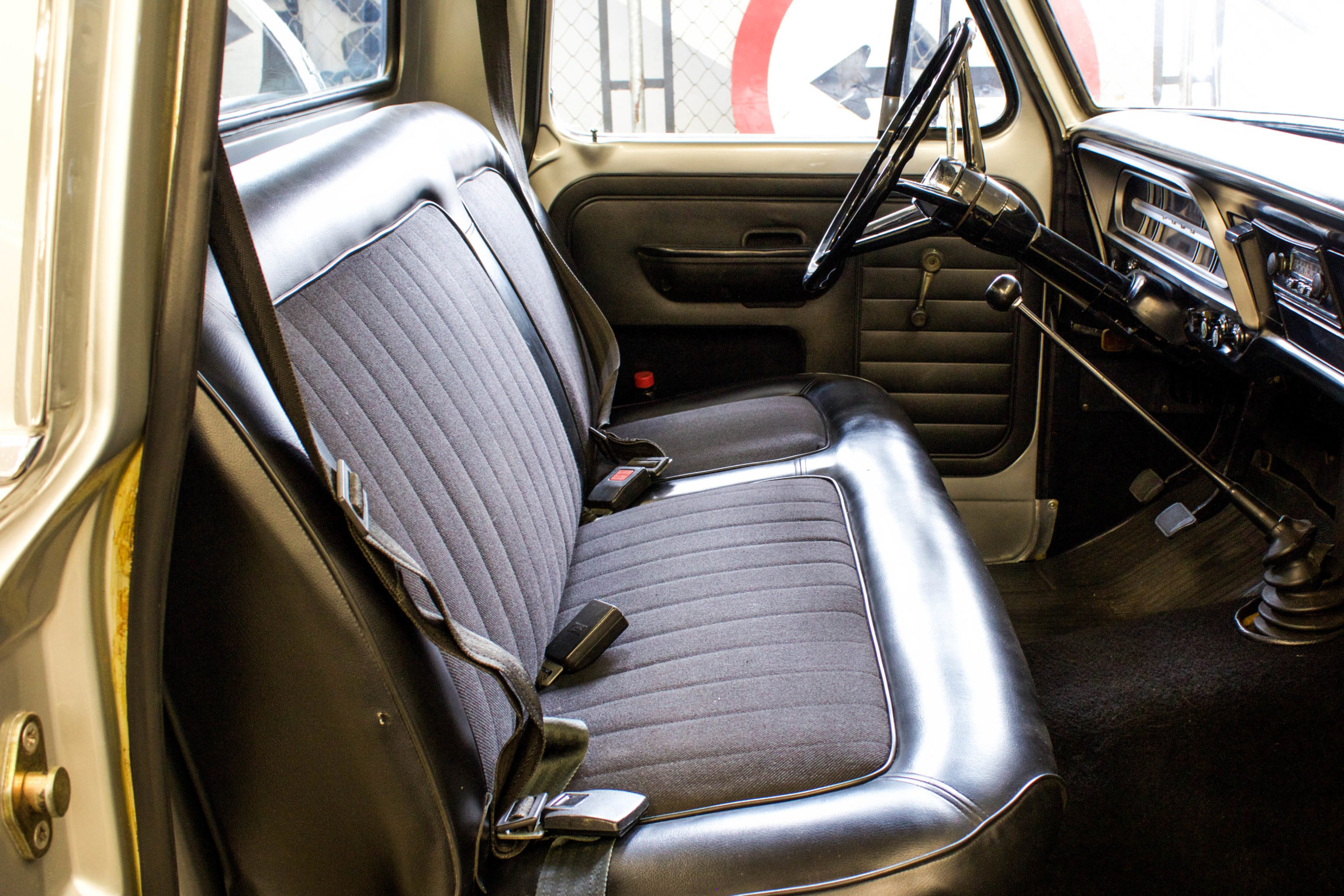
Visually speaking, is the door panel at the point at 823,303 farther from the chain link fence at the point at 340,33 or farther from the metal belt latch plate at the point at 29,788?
the metal belt latch plate at the point at 29,788

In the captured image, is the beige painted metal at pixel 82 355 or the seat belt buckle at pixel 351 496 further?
the seat belt buckle at pixel 351 496

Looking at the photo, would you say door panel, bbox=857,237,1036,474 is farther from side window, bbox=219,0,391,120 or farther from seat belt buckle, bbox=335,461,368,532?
seat belt buckle, bbox=335,461,368,532

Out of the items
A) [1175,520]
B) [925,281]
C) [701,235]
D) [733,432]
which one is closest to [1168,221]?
[925,281]

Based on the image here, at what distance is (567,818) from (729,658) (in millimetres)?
278

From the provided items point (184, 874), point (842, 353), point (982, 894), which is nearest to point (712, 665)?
point (982, 894)

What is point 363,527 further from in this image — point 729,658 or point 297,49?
point 297,49

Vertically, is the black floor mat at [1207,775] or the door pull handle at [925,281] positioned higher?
the door pull handle at [925,281]

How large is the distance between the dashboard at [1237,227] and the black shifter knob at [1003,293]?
0.23 meters

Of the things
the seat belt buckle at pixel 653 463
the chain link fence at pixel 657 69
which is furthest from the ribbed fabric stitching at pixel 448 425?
the chain link fence at pixel 657 69

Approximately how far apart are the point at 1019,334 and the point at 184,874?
1.66 m

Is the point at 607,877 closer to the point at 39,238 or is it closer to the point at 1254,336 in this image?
the point at 39,238

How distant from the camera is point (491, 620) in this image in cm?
90

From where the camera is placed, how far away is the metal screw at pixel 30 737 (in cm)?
45

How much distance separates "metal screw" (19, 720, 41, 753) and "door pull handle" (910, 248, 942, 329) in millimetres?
1693
